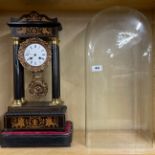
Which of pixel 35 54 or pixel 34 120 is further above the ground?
pixel 35 54

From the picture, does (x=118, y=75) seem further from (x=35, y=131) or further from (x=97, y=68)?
(x=35, y=131)

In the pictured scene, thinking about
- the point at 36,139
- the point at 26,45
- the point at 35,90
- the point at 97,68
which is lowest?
the point at 36,139

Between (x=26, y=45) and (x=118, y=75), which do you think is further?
(x=118, y=75)

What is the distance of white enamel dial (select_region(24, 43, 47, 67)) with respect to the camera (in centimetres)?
111

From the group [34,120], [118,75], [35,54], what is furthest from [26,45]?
[118,75]

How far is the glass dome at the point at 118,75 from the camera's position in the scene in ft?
3.90

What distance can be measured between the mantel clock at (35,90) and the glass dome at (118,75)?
0.19 metres

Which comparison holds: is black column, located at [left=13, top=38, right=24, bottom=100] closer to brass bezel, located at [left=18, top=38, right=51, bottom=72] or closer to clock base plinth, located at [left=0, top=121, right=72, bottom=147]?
brass bezel, located at [left=18, top=38, right=51, bottom=72]

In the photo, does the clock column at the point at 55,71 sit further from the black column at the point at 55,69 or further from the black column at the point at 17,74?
the black column at the point at 17,74

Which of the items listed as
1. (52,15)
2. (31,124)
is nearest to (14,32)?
(52,15)

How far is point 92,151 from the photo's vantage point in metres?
0.98

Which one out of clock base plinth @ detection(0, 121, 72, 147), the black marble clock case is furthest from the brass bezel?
clock base plinth @ detection(0, 121, 72, 147)

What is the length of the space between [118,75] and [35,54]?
435 mm

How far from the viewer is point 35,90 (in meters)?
1.15
